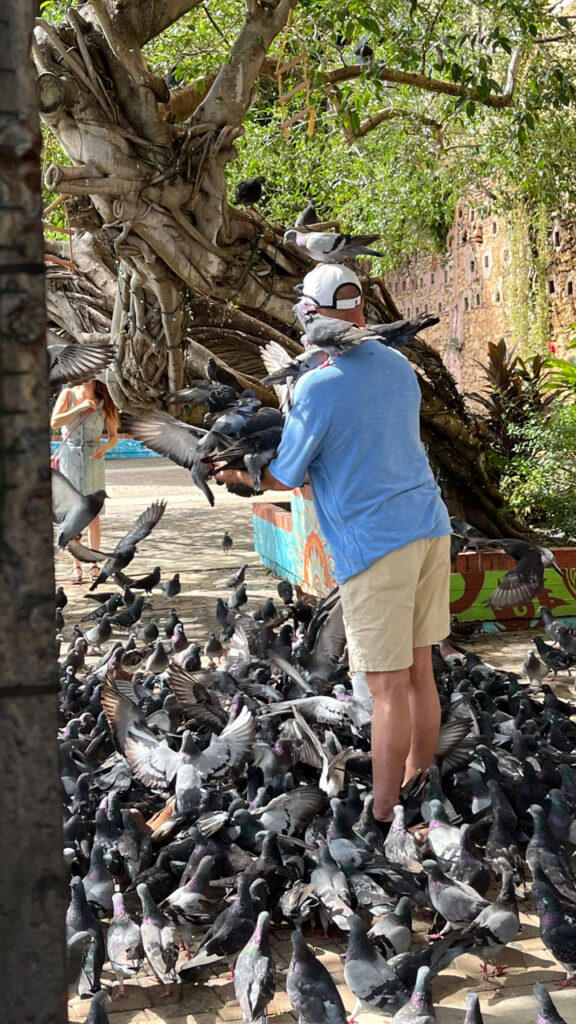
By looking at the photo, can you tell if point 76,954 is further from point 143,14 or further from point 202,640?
point 143,14

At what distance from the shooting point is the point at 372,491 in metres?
3.97

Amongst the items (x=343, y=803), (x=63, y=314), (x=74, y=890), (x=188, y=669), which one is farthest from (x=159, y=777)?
(x=63, y=314)

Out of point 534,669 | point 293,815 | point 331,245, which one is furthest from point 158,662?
point 331,245

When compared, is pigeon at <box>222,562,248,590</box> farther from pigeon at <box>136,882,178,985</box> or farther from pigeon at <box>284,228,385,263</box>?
pigeon at <box>136,882,178,985</box>

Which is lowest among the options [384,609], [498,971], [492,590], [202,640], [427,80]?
[202,640]

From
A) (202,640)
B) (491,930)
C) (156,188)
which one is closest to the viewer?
(491,930)

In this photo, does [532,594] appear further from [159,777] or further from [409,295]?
[409,295]

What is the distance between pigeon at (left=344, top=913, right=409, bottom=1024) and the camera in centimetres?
305

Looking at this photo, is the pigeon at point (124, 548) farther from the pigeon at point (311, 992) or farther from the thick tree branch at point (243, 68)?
the pigeon at point (311, 992)

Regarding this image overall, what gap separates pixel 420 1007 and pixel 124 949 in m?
0.94

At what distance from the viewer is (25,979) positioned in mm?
1572

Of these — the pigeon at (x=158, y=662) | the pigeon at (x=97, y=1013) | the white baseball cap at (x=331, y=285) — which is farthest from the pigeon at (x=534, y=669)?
the pigeon at (x=97, y=1013)

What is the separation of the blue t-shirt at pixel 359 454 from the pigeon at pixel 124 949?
1394mm

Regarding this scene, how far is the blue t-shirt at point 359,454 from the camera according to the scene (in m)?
3.94
